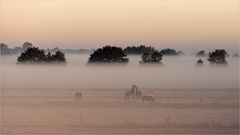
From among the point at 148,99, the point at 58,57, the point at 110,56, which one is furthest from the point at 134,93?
the point at 110,56

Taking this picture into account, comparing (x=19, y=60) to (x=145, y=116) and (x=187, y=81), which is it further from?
(x=187, y=81)

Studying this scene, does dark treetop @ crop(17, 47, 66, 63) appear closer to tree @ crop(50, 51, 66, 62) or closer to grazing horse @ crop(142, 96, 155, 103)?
tree @ crop(50, 51, 66, 62)

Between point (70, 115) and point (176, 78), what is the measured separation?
30943 millimetres

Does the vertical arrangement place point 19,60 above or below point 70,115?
above

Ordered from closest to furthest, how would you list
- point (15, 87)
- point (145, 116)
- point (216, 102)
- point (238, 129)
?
point (238, 129), point (145, 116), point (216, 102), point (15, 87)

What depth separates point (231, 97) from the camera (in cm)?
4384

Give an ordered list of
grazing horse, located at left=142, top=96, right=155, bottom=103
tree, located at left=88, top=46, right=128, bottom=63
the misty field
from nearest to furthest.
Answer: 1. the misty field
2. grazing horse, located at left=142, top=96, right=155, bottom=103
3. tree, located at left=88, top=46, right=128, bottom=63

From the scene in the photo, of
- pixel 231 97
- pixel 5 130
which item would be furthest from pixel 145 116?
pixel 231 97

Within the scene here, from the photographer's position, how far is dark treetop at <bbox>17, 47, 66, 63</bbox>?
40.4 m

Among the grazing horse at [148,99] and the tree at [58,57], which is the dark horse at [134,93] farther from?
the tree at [58,57]

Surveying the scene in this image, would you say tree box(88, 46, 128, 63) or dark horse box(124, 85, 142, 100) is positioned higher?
tree box(88, 46, 128, 63)

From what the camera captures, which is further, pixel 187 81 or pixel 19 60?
pixel 187 81

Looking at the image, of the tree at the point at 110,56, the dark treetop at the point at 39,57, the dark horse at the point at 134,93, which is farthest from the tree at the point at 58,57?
the tree at the point at 110,56

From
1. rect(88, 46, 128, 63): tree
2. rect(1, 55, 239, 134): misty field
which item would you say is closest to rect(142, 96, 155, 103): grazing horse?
rect(1, 55, 239, 134): misty field
